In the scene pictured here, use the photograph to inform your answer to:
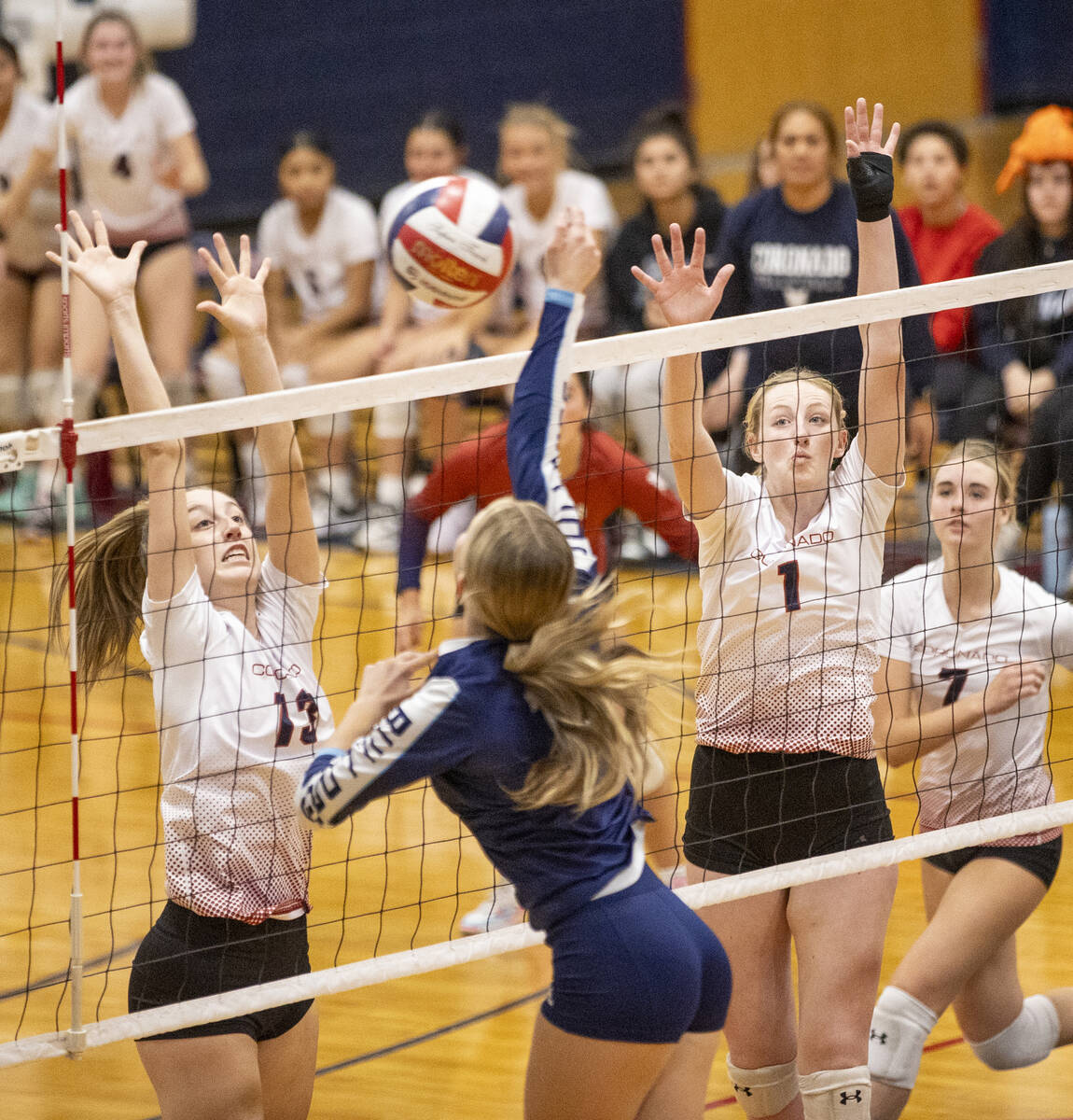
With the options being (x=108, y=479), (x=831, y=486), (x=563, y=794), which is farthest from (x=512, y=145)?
(x=563, y=794)

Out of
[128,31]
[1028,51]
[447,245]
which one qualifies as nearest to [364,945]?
[447,245]

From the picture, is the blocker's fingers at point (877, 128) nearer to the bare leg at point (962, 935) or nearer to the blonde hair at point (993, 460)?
the blonde hair at point (993, 460)

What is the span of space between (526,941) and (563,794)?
909 millimetres

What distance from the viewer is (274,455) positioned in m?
3.55

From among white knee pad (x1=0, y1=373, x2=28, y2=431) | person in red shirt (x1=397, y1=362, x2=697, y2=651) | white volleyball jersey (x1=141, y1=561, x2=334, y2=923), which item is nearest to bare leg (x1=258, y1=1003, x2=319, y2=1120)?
white volleyball jersey (x1=141, y1=561, x2=334, y2=923)

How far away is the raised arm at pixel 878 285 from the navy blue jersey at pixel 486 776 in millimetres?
1183

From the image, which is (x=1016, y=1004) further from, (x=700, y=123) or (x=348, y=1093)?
(x=700, y=123)

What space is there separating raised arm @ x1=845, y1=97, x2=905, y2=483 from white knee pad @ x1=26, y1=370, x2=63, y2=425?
6.77 m

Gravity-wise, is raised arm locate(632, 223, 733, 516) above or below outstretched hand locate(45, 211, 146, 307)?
below

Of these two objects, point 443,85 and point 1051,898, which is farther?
point 443,85

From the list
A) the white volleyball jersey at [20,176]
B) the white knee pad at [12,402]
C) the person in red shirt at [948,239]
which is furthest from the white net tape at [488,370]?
the white knee pad at [12,402]

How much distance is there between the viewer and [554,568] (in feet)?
9.13

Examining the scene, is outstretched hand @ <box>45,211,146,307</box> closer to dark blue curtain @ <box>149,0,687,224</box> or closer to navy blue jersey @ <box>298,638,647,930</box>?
navy blue jersey @ <box>298,638,647,930</box>

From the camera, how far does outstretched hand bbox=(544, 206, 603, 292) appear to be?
3188 millimetres
